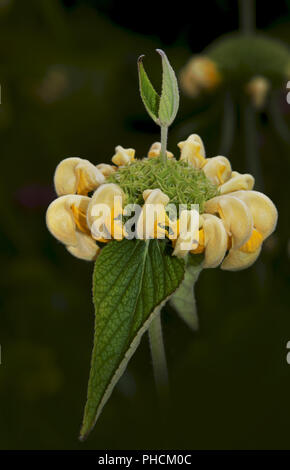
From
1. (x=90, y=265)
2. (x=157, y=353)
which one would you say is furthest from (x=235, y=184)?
Result: (x=90, y=265)

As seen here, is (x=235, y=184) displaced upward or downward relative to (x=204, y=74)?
downward

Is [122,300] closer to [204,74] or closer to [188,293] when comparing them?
[188,293]

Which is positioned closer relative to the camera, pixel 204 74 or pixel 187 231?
pixel 187 231

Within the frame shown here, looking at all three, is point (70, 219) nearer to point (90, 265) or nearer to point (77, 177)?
point (77, 177)

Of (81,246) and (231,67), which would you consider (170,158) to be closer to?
(81,246)


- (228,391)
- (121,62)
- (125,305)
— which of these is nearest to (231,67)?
(121,62)

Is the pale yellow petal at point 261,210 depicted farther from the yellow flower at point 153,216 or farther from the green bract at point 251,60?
the green bract at point 251,60

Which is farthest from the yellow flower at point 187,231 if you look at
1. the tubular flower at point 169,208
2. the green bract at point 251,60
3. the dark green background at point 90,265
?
the green bract at point 251,60

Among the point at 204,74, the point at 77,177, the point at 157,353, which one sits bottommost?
the point at 157,353
